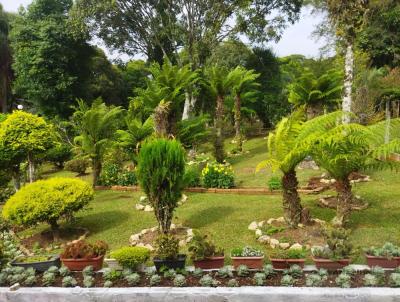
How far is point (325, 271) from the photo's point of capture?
18.3 ft

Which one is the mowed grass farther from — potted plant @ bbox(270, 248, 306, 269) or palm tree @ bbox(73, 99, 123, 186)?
palm tree @ bbox(73, 99, 123, 186)

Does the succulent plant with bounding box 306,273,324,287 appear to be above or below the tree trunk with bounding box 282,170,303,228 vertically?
below

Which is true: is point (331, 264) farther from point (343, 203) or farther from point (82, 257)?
point (82, 257)

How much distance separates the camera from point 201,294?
527 cm

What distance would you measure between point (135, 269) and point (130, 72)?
26.0m

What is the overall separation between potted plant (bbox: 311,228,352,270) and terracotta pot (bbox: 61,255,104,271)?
3131 millimetres

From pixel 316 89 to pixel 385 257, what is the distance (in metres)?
10.1

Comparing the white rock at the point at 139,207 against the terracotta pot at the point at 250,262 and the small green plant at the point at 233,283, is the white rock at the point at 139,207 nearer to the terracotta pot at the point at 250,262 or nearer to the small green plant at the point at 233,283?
the terracotta pot at the point at 250,262

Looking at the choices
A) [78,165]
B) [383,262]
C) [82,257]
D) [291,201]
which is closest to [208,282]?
[82,257]

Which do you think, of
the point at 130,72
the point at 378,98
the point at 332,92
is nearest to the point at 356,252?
the point at 332,92

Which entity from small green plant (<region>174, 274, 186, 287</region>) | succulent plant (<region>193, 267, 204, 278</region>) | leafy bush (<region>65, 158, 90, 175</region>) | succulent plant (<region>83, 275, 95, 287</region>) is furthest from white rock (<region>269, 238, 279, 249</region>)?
leafy bush (<region>65, 158, 90, 175</region>)

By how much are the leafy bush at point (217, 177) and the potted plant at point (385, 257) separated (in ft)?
19.3

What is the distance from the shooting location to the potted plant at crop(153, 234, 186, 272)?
6059 millimetres

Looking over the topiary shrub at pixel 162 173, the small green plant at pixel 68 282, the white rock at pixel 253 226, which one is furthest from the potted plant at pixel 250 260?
the small green plant at pixel 68 282
